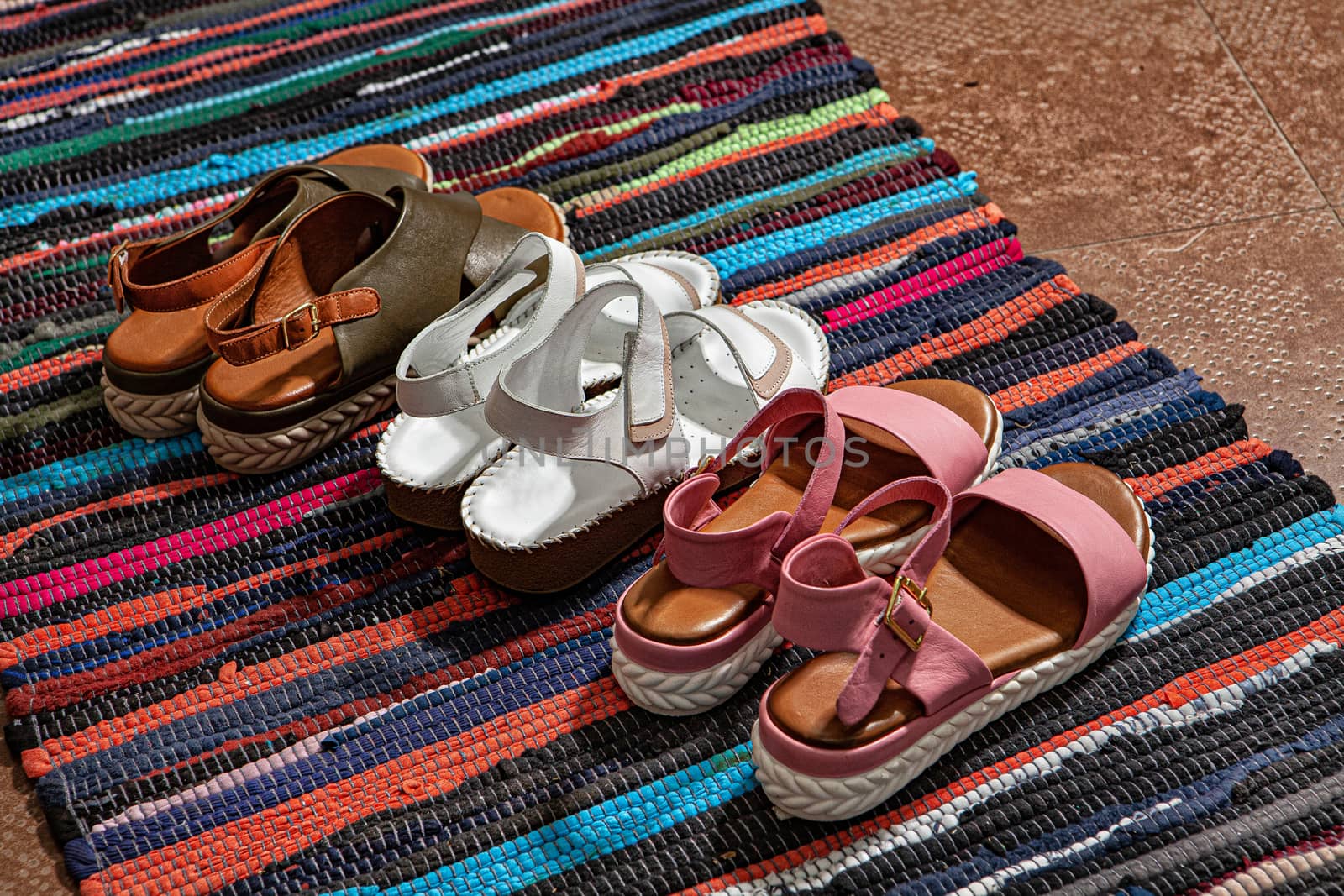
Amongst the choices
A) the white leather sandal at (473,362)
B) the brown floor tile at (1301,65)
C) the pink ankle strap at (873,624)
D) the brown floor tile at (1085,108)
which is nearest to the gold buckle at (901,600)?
the pink ankle strap at (873,624)

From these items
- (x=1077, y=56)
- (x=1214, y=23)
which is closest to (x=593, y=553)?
(x=1077, y=56)

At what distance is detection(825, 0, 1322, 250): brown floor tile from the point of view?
1468 millimetres

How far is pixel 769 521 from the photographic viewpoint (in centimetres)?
95

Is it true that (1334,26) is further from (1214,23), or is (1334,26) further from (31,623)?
(31,623)

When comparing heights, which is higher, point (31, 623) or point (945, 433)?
point (945, 433)

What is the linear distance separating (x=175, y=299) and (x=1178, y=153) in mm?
1197

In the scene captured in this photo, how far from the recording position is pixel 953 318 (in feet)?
4.28

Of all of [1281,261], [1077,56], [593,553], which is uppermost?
[1077,56]

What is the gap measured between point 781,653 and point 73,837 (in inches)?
23.3

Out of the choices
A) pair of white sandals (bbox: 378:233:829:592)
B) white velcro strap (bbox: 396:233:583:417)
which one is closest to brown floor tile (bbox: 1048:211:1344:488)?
pair of white sandals (bbox: 378:233:829:592)

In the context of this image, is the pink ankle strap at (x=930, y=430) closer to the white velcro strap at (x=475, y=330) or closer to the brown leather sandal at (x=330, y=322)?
the white velcro strap at (x=475, y=330)

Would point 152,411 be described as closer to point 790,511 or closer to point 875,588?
point 790,511

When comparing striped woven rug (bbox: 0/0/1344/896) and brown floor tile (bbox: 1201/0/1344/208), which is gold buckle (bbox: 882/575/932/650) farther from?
brown floor tile (bbox: 1201/0/1344/208)

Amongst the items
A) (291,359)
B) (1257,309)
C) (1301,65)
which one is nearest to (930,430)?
(1257,309)
